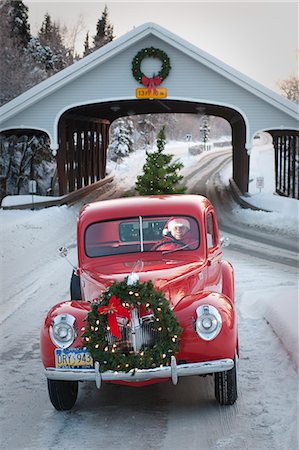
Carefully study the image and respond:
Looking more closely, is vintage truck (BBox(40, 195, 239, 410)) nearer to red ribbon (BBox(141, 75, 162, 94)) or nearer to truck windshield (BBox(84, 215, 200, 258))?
truck windshield (BBox(84, 215, 200, 258))

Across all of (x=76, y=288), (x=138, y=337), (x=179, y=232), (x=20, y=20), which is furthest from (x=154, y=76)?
(x=20, y=20)

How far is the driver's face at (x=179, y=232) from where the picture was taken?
7219mm

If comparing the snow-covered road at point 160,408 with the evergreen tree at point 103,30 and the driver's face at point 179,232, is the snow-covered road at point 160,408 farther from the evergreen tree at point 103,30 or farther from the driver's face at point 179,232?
the evergreen tree at point 103,30

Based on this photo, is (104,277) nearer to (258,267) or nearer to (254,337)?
(254,337)

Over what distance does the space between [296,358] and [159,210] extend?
2143 mm

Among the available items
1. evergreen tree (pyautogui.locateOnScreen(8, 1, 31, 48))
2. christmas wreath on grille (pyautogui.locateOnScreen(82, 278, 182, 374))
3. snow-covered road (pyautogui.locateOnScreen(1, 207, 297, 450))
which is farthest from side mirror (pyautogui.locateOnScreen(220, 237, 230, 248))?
evergreen tree (pyautogui.locateOnScreen(8, 1, 31, 48))

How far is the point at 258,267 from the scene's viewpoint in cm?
1384

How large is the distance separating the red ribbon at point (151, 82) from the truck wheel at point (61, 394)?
71.8ft

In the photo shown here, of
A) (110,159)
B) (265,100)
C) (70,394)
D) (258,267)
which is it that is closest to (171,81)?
(265,100)

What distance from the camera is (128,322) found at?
5.57 meters

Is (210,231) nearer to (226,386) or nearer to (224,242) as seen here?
(224,242)

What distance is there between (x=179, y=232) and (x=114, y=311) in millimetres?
1976

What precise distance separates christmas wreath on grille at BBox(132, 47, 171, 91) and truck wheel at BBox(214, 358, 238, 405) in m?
22.1

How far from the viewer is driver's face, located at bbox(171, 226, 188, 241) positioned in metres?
7.22
